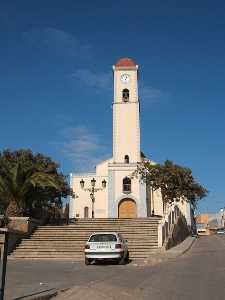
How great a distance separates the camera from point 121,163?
4634 centimetres

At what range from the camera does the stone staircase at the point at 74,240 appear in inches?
925

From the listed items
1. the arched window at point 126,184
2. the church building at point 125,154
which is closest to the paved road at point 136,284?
the church building at point 125,154

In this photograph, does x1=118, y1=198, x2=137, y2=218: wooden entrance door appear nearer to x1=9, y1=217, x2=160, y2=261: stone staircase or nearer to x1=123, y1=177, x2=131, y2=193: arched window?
x1=123, y1=177, x2=131, y2=193: arched window

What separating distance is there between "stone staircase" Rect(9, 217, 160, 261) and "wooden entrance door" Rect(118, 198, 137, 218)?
43.8 feet

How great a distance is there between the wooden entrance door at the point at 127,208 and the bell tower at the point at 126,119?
401cm

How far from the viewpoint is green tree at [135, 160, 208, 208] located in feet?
140

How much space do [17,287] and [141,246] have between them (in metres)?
13.8

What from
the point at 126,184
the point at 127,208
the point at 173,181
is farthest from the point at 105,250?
the point at 126,184

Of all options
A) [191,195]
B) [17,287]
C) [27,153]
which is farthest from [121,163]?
[17,287]

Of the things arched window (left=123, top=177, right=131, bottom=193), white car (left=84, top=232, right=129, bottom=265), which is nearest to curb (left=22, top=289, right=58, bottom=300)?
white car (left=84, top=232, right=129, bottom=265)

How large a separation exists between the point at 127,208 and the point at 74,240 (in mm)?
19778

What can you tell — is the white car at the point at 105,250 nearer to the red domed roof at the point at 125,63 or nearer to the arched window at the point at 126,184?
the arched window at the point at 126,184

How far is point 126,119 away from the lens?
156 ft

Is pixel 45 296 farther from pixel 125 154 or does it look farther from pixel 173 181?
pixel 125 154
